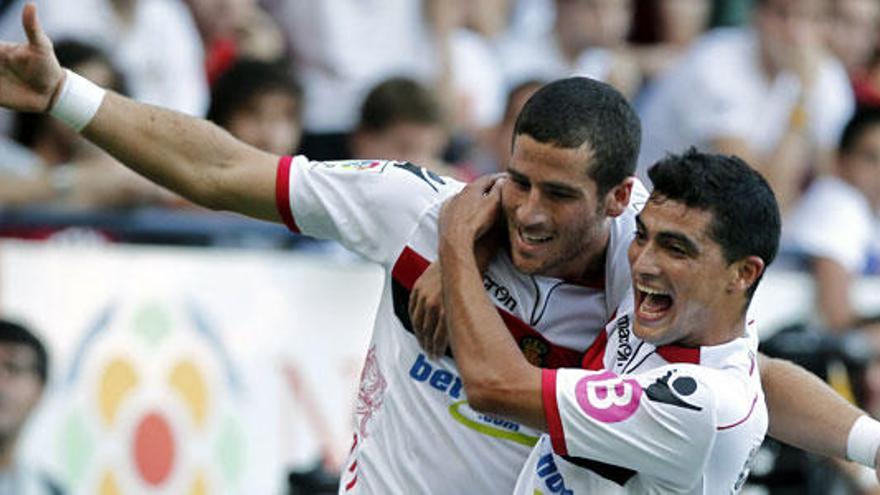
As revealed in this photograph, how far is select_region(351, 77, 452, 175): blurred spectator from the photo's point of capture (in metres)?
9.58

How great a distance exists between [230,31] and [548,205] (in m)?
5.17

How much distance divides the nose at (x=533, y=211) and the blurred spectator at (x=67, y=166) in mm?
3472

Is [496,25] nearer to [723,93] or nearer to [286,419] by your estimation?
[723,93]

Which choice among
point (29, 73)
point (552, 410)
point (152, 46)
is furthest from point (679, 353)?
point (152, 46)

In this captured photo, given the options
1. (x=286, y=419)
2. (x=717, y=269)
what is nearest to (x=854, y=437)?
(x=717, y=269)

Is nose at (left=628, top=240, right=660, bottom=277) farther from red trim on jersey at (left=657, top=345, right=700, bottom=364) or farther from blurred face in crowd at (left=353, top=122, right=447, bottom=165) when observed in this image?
blurred face in crowd at (left=353, top=122, right=447, bottom=165)

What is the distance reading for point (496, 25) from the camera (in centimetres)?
1169

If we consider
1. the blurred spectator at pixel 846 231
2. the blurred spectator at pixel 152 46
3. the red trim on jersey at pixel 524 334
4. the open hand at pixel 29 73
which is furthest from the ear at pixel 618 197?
the blurred spectator at pixel 152 46

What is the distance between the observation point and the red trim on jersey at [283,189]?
5.82 meters

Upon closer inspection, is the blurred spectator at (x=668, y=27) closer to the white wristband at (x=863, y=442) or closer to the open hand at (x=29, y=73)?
the white wristband at (x=863, y=442)

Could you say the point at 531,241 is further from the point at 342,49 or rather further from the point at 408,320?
the point at 342,49

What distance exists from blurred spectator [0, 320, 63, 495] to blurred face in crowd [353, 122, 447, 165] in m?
1.97

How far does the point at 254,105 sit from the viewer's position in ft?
30.4

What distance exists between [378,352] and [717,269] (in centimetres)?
105
